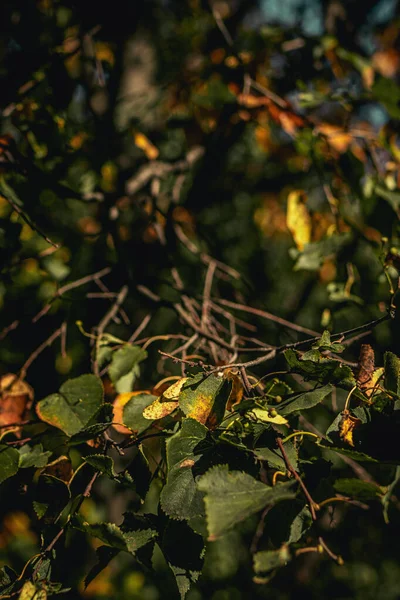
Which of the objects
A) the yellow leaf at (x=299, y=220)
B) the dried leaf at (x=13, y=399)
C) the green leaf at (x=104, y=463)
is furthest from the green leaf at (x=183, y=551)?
the yellow leaf at (x=299, y=220)

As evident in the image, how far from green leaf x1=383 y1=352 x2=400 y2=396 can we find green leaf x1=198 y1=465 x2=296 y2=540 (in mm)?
203

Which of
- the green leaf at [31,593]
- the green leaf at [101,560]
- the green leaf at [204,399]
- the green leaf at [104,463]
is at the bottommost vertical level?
the green leaf at [101,560]

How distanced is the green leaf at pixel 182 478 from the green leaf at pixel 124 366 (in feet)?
1.02

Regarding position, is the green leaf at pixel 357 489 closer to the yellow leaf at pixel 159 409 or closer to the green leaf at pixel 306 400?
the green leaf at pixel 306 400

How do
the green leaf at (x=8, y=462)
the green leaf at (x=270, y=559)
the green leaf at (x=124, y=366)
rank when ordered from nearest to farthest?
1. the green leaf at (x=270, y=559)
2. the green leaf at (x=8, y=462)
3. the green leaf at (x=124, y=366)

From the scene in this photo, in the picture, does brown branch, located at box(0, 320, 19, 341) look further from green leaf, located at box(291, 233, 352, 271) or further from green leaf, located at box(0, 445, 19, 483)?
green leaf, located at box(291, 233, 352, 271)

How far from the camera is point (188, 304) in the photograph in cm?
113

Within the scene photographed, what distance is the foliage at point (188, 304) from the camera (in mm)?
614

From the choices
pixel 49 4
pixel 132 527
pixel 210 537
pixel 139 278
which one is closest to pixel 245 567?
pixel 139 278

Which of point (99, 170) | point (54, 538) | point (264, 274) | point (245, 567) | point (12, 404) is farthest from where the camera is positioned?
point (245, 567)

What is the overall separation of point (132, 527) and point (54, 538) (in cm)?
12

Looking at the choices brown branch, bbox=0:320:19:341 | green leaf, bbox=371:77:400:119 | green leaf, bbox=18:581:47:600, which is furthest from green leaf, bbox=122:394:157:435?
green leaf, bbox=371:77:400:119

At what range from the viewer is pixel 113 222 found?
4.28ft

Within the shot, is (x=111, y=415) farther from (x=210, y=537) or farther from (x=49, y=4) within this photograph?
(x=49, y=4)
